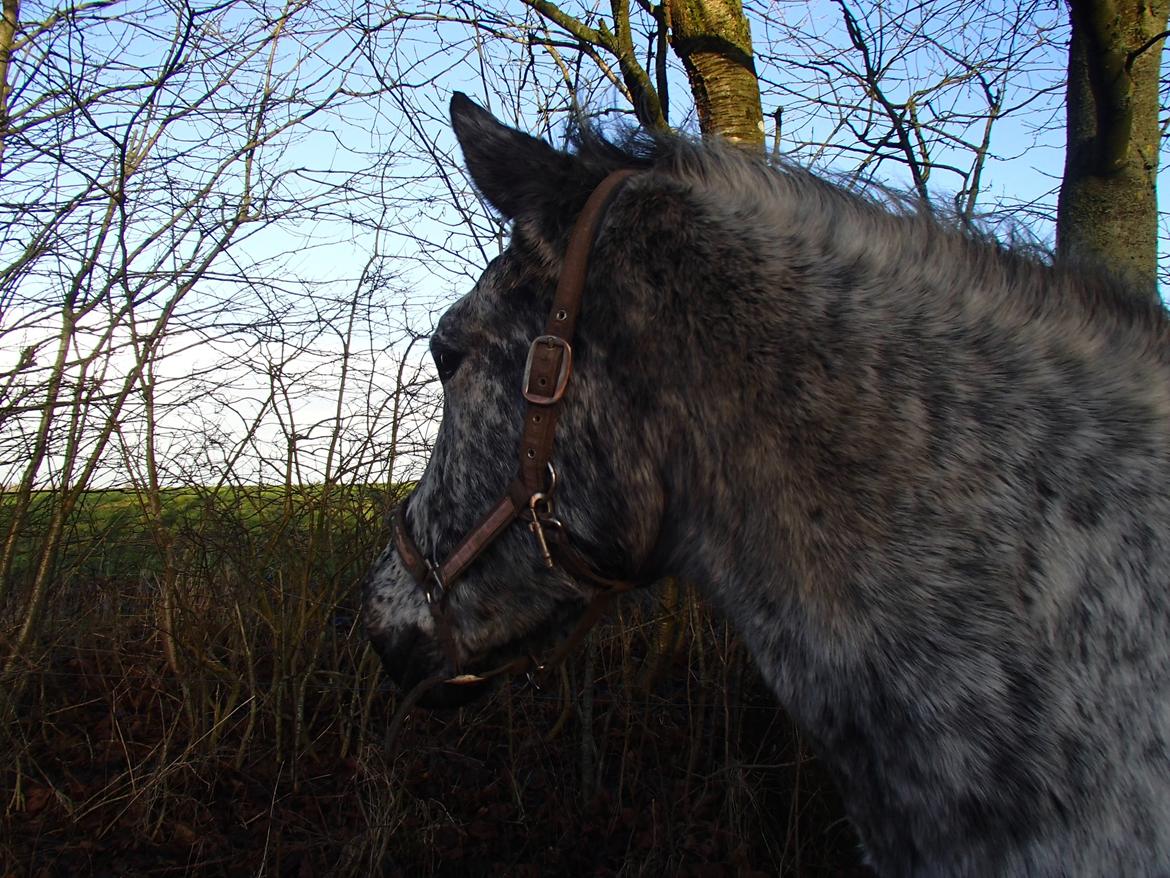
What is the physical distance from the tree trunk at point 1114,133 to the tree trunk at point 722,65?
56.3 inches

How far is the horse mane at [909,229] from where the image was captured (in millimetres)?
1614

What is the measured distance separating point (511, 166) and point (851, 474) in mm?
1020

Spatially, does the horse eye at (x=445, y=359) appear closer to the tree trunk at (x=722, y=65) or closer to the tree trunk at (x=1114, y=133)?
the tree trunk at (x=1114, y=133)

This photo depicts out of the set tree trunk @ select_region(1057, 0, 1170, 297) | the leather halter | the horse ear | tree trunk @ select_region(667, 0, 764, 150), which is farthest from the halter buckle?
tree trunk @ select_region(667, 0, 764, 150)

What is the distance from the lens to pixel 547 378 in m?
1.69

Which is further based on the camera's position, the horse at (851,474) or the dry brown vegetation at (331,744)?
the dry brown vegetation at (331,744)

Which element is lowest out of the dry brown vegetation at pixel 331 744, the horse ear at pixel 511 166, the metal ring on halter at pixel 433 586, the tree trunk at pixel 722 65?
the dry brown vegetation at pixel 331 744

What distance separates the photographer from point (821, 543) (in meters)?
1.51

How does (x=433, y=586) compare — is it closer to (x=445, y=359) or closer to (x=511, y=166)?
(x=445, y=359)

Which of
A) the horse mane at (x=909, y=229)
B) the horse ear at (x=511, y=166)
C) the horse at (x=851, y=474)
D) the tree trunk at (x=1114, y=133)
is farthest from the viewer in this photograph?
the tree trunk at (x=1114, y=133)

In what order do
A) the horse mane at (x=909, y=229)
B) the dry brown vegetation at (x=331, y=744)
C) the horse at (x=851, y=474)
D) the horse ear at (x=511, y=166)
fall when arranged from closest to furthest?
the horse at (x=851, y=474) → the horse mane at (x=909, y=229) → the horse ear at (x=511, y=166) → the dry brown vegetation at (x=331, y=744)

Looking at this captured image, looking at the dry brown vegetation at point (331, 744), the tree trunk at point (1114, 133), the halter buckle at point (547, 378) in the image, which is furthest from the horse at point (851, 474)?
the dry brown vegetation at point (331, 744)

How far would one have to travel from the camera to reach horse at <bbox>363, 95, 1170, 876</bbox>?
136 centimetres

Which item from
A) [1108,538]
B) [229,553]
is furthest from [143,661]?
[1108,538]
